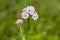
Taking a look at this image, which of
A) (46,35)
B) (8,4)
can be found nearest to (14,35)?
(46,35)

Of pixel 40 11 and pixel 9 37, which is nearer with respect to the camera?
pixel 9 37

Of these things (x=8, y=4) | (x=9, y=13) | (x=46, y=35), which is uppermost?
(x=8, y=4)

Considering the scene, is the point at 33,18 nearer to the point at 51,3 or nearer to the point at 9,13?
the point at 9,13

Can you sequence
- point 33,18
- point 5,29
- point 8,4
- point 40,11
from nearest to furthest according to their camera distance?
point 33,18, point 5,29, point 40,11, point 8,4

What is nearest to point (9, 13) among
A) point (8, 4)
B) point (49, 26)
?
point (8, 4)

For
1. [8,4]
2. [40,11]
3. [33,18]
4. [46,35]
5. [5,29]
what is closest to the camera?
[33,18]

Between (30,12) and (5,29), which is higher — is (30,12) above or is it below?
below

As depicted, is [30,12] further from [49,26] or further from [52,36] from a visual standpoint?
[49,26]
